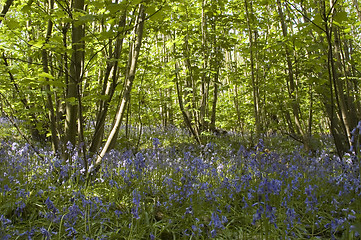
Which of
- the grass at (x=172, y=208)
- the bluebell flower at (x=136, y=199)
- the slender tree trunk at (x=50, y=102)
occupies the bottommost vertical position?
the grass at (x=172, y=208)

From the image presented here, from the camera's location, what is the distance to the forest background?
9.53 feet

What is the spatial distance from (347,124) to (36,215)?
4.01 meters

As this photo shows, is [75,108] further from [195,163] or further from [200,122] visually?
[200,122]

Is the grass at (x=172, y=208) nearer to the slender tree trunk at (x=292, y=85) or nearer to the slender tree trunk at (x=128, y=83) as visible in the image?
the slender tree trunk at (x=128, y=83)

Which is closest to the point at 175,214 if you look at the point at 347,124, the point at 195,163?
the point at 195,163

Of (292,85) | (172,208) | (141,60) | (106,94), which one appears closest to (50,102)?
(106,94)

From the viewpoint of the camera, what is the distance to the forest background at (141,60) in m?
2.90

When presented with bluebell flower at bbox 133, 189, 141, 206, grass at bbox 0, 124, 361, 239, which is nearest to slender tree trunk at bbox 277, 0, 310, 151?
grass at bbox 0, 124, 361, 239

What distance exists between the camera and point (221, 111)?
10.0 meters

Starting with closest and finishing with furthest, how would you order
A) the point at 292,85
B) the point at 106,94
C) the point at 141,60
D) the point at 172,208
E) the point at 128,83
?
the point at 172,208 < the point at 128,83 < the point at 106,94 < the point at 141,60 < the point at 292,85

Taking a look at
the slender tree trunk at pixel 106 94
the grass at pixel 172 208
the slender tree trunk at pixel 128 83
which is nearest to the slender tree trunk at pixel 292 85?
the grass at pixel 172 208

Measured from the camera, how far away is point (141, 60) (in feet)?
17.2

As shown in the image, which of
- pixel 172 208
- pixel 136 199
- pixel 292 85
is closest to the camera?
pixel 136 199

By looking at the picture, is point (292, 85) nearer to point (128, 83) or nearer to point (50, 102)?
point (128, 83)
